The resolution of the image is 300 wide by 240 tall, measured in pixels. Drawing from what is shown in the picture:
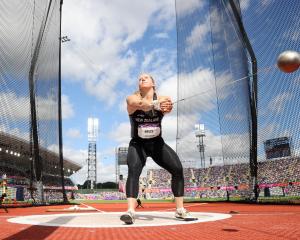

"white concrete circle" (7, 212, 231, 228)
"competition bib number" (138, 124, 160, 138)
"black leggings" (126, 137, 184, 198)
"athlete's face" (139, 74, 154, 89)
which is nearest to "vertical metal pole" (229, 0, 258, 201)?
"white concrete circle" (7, 212, 231, 228)

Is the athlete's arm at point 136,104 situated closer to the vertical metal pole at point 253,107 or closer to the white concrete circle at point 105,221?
the white concrete circle at point 105,221

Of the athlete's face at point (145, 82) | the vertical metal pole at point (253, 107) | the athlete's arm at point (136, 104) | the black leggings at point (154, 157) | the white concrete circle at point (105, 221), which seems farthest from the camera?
the vertical metal pole at point (253, 107)

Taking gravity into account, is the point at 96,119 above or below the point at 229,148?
above

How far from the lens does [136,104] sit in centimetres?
449

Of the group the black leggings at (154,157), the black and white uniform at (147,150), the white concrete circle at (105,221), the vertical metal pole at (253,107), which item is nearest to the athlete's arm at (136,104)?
the black and white uniform at (147,150)

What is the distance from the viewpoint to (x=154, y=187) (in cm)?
5616

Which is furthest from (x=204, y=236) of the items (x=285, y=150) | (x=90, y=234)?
(x=285, y=150)

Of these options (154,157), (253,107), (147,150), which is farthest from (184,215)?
(253,107)

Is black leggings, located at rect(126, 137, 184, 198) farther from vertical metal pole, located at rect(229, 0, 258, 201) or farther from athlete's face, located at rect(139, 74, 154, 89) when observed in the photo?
vertical metal pole, located at rect(229, 0, 258, 201)

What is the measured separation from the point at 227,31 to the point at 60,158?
10296mm

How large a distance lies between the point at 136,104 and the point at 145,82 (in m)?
0.43

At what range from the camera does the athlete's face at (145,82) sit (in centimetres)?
473

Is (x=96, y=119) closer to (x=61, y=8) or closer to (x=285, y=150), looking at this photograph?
(x=61, y=8)

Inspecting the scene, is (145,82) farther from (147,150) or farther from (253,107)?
(253,107)
